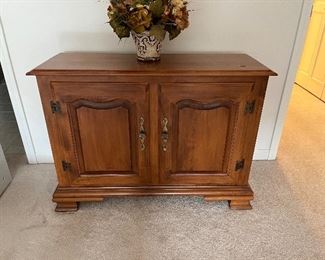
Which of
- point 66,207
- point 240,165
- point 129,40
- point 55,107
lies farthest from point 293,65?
point 66,207

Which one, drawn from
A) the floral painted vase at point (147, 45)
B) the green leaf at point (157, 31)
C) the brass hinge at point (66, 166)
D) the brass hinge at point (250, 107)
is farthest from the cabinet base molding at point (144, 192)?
the green leaf at point (157, 31)

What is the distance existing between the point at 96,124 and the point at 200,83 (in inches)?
22.1

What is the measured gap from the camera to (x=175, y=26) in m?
1.22

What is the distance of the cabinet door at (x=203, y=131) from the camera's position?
123cm

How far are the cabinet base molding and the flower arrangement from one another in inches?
32.9

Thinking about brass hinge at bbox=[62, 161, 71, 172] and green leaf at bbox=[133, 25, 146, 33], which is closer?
green leaf at bbox=[133, 25, 146, 33]

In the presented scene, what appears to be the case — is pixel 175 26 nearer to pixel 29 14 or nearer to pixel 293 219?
pixel 29 14

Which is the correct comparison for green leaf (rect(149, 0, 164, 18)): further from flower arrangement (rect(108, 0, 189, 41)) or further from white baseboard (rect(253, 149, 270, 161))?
white baseboard (rect(253, 149, 270, 161))

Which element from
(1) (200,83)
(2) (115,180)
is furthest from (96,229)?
(1) (200,83)

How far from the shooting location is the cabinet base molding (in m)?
1.46

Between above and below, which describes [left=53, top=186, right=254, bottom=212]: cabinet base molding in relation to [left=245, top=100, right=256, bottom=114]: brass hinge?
below

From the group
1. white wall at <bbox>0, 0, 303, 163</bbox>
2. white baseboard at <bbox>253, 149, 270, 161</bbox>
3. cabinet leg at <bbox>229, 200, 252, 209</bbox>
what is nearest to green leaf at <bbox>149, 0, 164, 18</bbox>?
white wall at <bbox>0, 0, 303, 163</bbox>

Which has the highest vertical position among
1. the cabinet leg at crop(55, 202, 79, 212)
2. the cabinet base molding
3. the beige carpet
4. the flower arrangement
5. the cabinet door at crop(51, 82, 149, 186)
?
the flower arrangement

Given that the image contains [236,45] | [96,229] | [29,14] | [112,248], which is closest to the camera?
[112,248]
